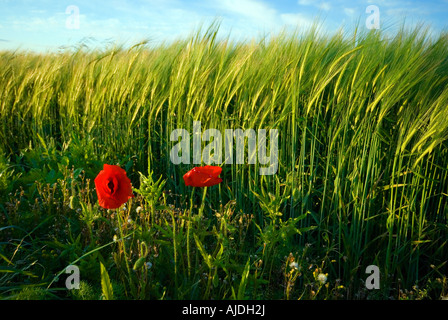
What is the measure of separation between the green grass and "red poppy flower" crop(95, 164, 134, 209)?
0.15m

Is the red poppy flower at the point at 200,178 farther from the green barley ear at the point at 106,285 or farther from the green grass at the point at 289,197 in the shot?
the green barley ear at the point at 106,285

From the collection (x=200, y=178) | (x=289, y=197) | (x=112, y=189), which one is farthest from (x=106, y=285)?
(x=289, y=197)

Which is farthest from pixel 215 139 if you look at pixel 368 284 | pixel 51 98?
pixel 51 98

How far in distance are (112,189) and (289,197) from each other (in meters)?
0.76

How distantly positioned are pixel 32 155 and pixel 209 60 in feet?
4.02

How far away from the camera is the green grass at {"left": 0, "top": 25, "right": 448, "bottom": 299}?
1.42 meters

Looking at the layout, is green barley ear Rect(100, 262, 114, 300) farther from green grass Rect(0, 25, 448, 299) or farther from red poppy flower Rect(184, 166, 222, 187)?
red poppy flower Rect(184, 166, 222, 187)

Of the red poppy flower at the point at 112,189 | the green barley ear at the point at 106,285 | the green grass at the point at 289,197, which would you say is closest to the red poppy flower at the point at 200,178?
the green grass at the point at 289,197

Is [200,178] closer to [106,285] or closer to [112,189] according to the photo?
[112,189]

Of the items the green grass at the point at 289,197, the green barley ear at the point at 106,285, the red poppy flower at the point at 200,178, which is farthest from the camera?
the green grass at the point at 289,197

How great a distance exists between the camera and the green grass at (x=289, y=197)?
1417 mm

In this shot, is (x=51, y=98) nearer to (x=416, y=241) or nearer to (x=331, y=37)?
(x=331, y=37)

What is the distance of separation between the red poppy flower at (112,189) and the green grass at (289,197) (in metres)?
0.15
